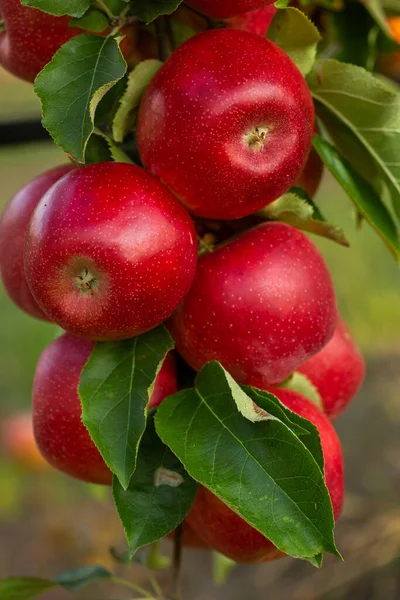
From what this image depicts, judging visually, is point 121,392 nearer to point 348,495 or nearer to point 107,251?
point 107,251

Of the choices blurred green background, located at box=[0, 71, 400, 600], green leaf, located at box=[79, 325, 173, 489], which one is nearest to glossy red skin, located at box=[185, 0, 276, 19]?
green leaf, located at box=[79, 325, 173, 489]

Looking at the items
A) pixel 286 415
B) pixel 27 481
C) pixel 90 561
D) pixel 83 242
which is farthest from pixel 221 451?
pixel 27 481

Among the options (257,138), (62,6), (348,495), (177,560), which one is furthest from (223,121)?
(348,495)

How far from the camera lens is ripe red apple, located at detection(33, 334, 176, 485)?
0.59 metres

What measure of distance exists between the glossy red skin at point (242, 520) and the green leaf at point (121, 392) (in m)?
0.11

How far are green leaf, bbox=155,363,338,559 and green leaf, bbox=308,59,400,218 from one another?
218 mm

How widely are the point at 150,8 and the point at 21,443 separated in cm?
167

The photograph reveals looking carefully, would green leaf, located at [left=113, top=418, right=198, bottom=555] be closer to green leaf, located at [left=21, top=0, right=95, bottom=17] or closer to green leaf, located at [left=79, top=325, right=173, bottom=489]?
green leaf, located at [left=79, top=325, right=173, bottom=489]

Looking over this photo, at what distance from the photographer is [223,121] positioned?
0.51 m

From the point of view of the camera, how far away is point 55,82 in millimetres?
511

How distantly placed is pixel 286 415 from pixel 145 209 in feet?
0.53

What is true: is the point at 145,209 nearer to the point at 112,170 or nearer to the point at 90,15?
the point at 112,170

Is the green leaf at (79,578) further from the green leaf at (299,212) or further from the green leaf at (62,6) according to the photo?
the green leaf at (62,6)

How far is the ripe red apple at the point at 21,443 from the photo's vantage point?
203 centimetres
